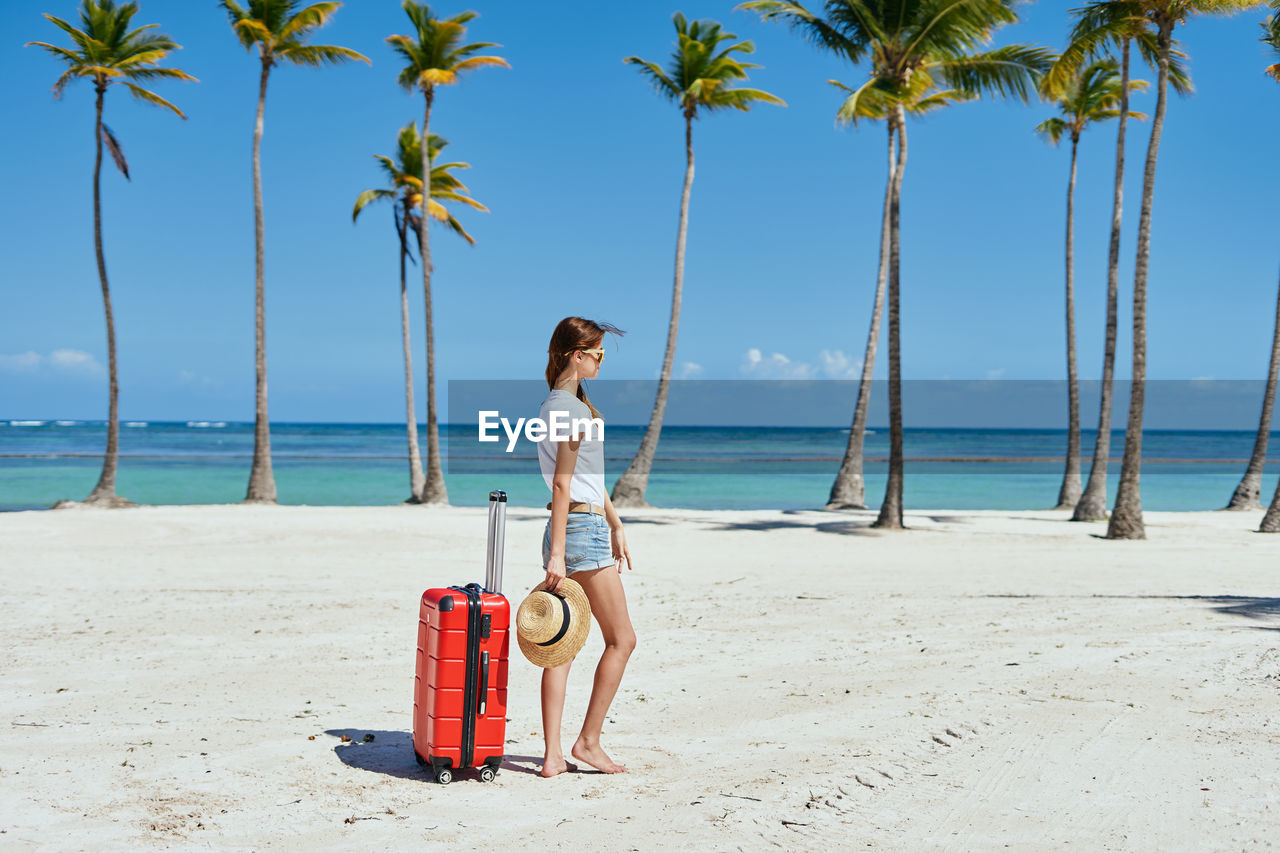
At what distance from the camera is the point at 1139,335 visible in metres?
14.2

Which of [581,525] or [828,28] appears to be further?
[828,28]

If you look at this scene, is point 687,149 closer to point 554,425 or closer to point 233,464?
point 554,425

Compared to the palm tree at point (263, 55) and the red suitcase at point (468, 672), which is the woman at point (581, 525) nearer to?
the red suitcase at point (468, 672)

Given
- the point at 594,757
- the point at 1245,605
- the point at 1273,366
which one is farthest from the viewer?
the point at 1273,366

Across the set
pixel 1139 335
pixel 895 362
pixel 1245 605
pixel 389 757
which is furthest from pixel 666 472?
pixel 389 757

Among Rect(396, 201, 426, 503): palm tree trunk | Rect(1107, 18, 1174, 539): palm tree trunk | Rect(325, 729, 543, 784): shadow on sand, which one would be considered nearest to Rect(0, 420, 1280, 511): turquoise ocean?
Rect(396, 201, 426, 503): palm tree trunk

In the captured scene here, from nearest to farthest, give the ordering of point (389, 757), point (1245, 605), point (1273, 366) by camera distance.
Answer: point (389, 757) < point (1245, 605) < point (1273, 366)

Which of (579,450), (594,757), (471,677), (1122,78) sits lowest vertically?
(594,757)

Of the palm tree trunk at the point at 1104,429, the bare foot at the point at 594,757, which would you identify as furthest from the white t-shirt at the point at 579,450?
the palm tree trunk at the point at 1104,429

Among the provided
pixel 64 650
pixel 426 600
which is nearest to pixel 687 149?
pixel 64 650

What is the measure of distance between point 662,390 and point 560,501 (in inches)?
719

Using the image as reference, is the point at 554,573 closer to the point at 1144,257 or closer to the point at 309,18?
the point at 1144,257

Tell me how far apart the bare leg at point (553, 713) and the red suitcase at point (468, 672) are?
18 cm

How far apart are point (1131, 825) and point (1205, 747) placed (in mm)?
1167
